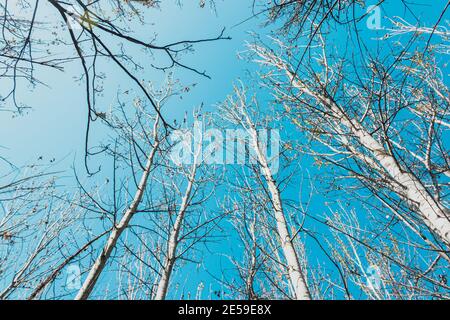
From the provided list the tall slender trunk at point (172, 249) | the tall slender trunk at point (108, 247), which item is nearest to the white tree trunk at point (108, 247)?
the tall slender trunk at point (108, 247)

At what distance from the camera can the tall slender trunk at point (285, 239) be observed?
2.54 m

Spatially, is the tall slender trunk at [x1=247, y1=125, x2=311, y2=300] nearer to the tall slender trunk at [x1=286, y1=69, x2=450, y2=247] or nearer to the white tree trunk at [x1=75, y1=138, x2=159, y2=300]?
the tall slender trunk at [x1=286, y1=69, x2=450, y2=247]

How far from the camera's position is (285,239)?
10.2ft

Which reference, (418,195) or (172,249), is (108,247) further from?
(418,195)

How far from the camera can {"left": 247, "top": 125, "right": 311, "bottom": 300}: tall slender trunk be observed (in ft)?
8.32

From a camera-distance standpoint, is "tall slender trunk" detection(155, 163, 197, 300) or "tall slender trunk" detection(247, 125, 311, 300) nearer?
"tall slender trunk" detection(247, 125, 311, 300)

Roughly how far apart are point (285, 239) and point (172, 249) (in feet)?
5.42

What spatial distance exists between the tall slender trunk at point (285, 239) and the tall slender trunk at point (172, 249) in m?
1.32

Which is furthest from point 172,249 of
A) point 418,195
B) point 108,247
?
point 418,195

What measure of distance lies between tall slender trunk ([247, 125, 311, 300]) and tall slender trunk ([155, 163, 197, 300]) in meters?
1.32

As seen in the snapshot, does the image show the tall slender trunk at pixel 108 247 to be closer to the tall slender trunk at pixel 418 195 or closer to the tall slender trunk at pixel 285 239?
the tall slender trunk at pixel 285 239

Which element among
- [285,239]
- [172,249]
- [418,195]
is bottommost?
[418,195]

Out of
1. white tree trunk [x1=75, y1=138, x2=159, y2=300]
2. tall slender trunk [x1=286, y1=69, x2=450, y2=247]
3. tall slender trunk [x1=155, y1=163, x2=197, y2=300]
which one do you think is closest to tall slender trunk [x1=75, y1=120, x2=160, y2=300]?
white tree trunk [x1=75, y1=138, x2=159, y2=300]
